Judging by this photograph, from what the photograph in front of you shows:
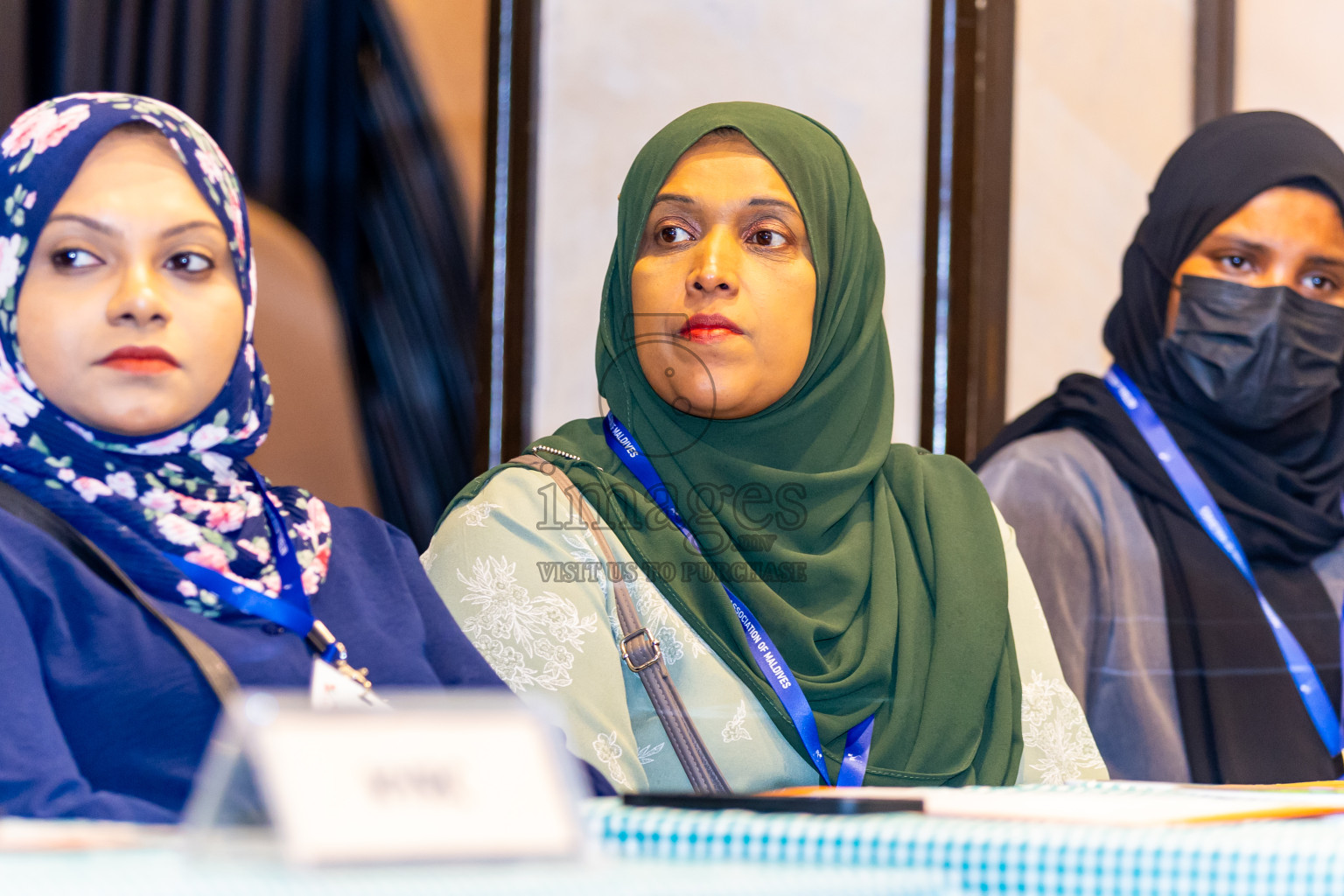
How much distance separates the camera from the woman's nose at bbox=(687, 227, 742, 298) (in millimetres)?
1586

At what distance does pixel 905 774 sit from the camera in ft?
4.96

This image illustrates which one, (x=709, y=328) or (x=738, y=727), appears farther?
(x=709, y=328)

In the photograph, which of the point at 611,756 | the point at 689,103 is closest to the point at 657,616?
the point at 611,756

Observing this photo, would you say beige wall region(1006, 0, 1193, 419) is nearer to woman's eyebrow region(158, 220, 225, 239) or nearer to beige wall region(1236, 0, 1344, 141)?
beige wall region(1236, 0, 1344, 141)

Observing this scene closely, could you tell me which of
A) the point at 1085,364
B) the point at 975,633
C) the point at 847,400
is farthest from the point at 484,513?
the point at 1085,364

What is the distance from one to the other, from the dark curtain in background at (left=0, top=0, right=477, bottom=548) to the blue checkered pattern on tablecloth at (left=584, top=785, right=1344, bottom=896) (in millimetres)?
1515

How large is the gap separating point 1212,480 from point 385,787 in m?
1.70

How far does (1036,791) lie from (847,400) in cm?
76

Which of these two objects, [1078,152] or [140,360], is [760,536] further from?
[1078,152]

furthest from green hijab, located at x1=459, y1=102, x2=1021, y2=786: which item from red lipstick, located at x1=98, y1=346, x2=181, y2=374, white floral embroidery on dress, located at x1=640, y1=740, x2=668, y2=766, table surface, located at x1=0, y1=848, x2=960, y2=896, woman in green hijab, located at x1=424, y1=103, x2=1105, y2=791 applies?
table surface, located at x1=0, y1=848, x2=960, y2=896

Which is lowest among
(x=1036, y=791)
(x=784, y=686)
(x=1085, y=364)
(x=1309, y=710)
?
(x=1309, y=710)

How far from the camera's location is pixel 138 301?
1258mm

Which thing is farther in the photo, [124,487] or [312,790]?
[124,487]

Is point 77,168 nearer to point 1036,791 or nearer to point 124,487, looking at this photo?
point 124,487
